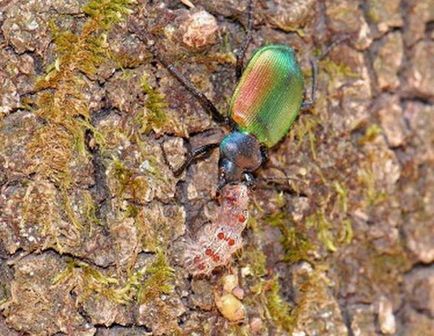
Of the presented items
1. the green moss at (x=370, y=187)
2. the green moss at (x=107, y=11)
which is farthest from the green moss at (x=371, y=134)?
the green moss at (x=107, y=11)

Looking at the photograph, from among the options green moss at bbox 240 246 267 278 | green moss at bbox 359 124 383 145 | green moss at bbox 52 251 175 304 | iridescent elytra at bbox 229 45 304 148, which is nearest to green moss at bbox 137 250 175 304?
green moss at bbox 52 251 175 304

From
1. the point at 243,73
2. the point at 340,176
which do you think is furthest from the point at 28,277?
the point at 340,176

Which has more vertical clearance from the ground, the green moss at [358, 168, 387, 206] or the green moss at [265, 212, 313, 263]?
the green moss at [358, 168, 387, 206]

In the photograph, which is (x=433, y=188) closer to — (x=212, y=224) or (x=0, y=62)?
(x=212, y=224)

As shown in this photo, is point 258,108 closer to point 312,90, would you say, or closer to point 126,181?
point 312,90

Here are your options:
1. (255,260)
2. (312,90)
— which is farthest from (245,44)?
(255,260)

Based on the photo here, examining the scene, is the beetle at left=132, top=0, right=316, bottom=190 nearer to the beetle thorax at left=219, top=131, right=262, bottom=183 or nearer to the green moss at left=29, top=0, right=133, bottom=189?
the beetle thorax at left=219, top=131, right=262, bottom=183

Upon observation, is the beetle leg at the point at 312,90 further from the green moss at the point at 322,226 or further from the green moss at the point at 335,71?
the green moss at the point at 322,226
